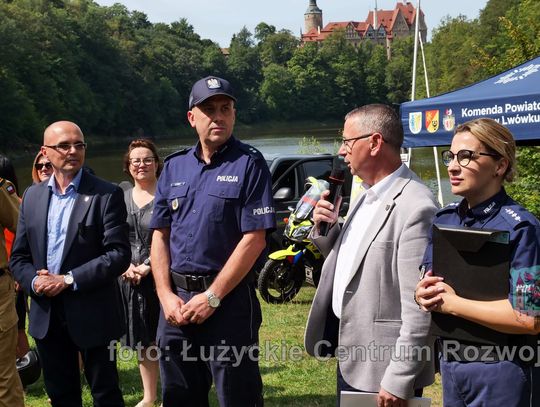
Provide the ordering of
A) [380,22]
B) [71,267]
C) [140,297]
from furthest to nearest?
[380,22] < [140,297] < [71,267]

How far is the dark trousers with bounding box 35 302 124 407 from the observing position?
141 inches

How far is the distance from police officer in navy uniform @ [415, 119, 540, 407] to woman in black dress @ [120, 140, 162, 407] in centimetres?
249

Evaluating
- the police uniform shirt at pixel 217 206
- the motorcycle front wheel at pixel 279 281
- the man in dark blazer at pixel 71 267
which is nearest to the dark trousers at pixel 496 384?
the police uniform shirt at pixel 217 206

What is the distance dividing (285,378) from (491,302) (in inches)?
121

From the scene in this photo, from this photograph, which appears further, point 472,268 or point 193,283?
point 193,283

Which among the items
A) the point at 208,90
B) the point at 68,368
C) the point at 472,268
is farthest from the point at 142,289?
the point at 472,268

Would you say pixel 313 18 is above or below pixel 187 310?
above

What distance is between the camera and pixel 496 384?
7.59 feet

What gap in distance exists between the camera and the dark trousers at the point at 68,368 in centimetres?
357

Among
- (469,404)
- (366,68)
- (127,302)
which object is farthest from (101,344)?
(366,68)

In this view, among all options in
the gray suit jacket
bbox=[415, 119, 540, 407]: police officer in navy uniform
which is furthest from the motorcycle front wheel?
bbox=[415, 119, 540, 407]: police officer in navy uniform

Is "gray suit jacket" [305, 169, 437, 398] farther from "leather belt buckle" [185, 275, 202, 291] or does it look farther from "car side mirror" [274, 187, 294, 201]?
"car side mirror" [274, 187, 294, 201]

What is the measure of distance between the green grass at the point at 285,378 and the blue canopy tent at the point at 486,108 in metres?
2.39

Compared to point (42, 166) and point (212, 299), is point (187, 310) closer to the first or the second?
point (212, 299)
